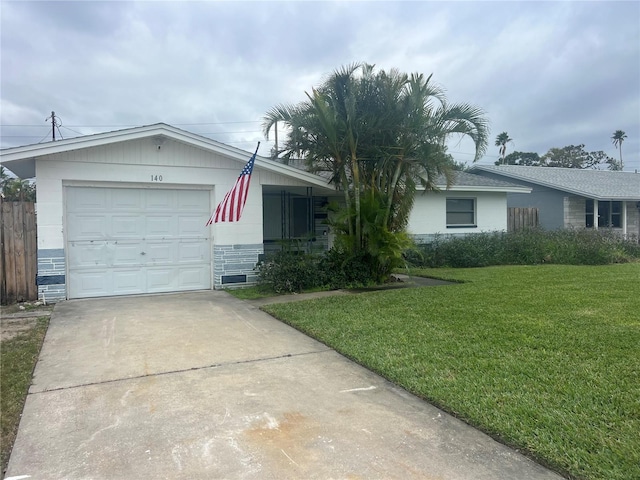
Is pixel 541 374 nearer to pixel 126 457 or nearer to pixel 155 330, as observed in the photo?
pixel 126 457

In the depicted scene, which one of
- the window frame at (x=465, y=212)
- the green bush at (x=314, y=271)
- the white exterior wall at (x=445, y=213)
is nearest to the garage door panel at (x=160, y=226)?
the green bush at (x=314, y=271)

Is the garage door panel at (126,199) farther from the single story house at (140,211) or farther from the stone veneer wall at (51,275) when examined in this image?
the stone veneer wall at (51,275)

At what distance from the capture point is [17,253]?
9.13 metres

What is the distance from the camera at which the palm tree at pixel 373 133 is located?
408 inches

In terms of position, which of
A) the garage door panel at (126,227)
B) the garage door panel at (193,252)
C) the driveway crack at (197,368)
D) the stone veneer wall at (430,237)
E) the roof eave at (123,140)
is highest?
the roof eave at (123,140)

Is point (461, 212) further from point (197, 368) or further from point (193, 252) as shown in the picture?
point (197, 368)

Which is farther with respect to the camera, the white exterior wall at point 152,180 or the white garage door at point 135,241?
the white garage door at point 135,241

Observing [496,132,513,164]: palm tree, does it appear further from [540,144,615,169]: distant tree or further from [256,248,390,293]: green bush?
[256,248,390,293]: green bush

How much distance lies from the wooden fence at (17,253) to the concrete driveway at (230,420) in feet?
11.7

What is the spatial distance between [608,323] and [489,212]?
438 inches

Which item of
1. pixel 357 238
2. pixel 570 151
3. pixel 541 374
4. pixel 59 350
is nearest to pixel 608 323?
pixel 541 374

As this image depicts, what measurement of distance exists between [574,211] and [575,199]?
1.76 ft

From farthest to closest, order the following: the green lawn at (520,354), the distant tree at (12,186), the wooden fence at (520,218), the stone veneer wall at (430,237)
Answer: the distant tree at (12,186) → the wooden fence at (520,218) → the stone veneer wall at (430,237) → the green lawn at (520,354)

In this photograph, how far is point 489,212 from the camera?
17359mm
